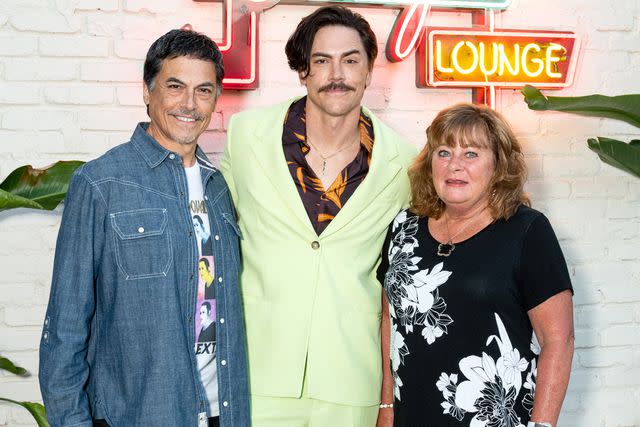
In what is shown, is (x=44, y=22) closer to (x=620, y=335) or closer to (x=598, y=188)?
(x=598, y=188)

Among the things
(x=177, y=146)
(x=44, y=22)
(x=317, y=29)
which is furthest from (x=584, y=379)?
(x=44, y=22)

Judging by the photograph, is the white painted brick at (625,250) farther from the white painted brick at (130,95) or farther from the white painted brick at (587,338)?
the white painted brick at (130,95)

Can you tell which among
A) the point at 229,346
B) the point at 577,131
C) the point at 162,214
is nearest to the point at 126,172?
the point at 162,214

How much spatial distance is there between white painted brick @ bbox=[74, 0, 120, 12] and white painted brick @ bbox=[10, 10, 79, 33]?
51 mm

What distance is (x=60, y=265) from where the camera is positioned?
5.18ft

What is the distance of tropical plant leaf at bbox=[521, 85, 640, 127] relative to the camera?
A: 2209 millimetres

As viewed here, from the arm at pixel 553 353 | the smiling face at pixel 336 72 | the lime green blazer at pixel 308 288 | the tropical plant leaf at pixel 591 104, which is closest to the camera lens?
the arm at pixel 553 353

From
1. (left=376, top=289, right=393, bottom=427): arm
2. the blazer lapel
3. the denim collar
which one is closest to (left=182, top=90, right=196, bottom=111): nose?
the denim collar

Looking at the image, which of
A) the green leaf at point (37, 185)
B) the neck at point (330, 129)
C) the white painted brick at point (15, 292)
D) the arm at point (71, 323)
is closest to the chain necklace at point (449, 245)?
the neck at point (330, 129)

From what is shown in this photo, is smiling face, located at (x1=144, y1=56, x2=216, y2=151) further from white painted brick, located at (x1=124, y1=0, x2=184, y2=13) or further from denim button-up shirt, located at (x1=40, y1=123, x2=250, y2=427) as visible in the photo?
white painted brick, located at (x1=124, y1=0, x2=184, y2=13)

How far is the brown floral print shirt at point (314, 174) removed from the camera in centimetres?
203

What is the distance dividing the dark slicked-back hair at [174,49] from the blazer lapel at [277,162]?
0.34 metres

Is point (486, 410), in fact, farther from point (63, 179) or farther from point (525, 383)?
point (63, 179)

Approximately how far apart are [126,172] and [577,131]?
185cm
